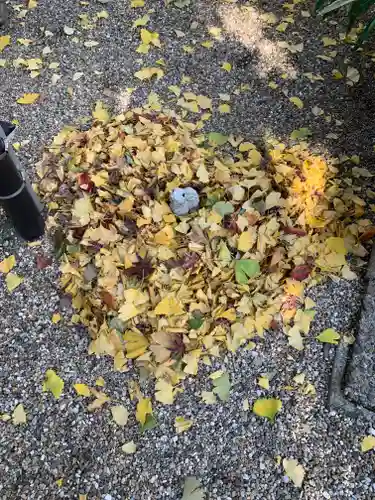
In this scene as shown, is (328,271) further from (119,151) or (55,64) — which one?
(55,64)

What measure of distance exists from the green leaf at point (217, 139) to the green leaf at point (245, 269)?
31.8 inches

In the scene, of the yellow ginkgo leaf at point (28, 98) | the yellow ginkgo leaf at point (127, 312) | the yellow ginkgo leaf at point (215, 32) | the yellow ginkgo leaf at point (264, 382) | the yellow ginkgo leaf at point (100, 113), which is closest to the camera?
the yellow ginkgo leaf at point (264, 382)

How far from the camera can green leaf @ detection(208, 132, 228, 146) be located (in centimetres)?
287

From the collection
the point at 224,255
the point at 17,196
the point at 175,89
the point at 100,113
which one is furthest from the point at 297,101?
the point at 17,196

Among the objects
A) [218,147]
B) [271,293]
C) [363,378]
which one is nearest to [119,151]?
[218,147]

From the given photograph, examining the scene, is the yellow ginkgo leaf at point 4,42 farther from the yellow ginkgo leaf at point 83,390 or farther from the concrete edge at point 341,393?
the concrete edge at point 341,393

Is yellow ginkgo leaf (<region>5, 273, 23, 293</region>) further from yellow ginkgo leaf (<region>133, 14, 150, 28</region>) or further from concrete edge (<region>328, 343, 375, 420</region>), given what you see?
yellow ginkgo leaf (<region>133, 14, 150, 28</region>)

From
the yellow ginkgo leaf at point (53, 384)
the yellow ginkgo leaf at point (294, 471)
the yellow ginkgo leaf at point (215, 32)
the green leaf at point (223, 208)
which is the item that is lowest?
the yellow ginkgo leaf at point (53, 384)

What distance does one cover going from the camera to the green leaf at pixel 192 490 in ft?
6.11

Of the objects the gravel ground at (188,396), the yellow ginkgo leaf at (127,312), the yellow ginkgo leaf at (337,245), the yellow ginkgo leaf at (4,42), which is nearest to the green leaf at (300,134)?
the gravel ground at (188,396)

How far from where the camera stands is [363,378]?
6.73 feet

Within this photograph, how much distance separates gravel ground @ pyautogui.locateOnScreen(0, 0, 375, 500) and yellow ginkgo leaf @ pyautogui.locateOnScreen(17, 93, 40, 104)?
4cm

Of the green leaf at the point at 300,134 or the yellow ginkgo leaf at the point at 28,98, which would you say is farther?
the yellow ginkgo leaf at the point at 28,98

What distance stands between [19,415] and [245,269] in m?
1.06
